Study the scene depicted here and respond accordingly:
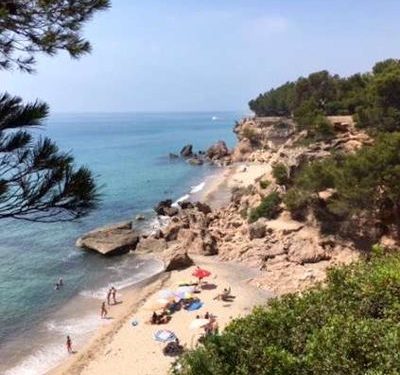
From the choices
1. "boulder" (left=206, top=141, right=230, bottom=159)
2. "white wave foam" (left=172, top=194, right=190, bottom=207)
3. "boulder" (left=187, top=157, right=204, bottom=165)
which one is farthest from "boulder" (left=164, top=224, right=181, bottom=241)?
"boulder" (left=206, top=141, right=230, bottom=159)

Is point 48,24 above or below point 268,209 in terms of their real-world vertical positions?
above

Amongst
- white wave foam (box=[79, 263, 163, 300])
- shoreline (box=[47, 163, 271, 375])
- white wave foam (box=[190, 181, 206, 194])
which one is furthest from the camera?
white wave foam (box=[190, 181, 206, 194])

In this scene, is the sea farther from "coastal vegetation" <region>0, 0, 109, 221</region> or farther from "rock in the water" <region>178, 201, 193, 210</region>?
"rock in the water" <region>178, 201, 193, 210</region>

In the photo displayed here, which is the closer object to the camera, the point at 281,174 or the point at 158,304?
the point at 158,304

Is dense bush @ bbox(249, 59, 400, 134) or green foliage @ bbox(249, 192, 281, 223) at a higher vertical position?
dense bush @ bbox(249, 59, 400, 134)

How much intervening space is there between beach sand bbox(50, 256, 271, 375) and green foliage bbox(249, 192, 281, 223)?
666 centimetres

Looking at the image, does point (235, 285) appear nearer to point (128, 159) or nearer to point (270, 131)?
point (270, 131)

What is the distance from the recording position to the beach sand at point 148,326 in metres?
21.2

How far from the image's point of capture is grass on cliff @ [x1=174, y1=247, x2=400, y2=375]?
10516mm

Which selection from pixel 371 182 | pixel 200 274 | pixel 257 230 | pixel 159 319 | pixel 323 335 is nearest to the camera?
pixel 323 335

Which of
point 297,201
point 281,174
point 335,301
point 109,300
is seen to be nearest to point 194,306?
point 109,300

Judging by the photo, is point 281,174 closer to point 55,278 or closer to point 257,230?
point 257,230

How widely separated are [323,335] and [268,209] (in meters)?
26.7

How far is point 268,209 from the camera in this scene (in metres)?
37.7
